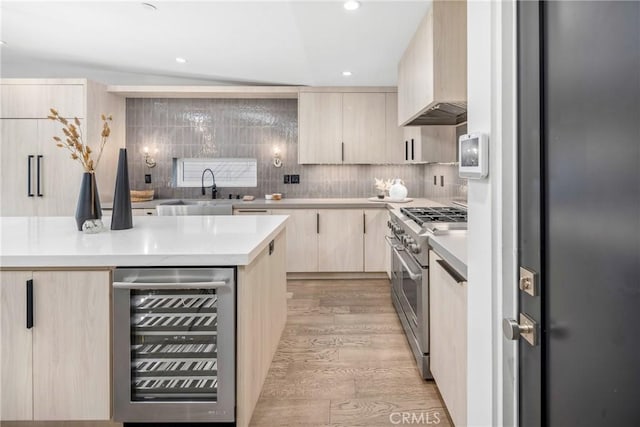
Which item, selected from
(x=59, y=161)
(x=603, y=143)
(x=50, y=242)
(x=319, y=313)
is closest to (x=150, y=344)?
(x=50, y=242)

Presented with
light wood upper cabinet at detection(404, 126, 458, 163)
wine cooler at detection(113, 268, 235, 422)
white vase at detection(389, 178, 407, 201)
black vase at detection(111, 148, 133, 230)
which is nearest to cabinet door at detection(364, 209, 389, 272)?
white vase at detection(389, 178, 407, 201)

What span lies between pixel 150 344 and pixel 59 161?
3.60 m

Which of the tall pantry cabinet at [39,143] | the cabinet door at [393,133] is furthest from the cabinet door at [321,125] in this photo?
the tall pantry cabinet at [39,143]

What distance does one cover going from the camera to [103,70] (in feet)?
15.4

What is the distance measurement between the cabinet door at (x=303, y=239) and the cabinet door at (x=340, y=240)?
0.06 metres

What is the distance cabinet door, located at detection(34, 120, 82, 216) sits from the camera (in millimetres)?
4258

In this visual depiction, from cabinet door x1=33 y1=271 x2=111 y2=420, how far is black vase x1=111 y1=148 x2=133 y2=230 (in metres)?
0.66

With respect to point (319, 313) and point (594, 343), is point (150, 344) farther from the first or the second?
point (319, 313)

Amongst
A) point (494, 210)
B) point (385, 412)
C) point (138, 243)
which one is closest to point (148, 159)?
point (138, 243)

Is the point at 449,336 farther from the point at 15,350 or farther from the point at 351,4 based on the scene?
the point at 351,4

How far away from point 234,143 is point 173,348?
3.80 meters

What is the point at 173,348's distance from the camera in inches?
63.4

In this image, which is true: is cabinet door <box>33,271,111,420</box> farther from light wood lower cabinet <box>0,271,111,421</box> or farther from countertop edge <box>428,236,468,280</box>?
countertop edge <box>428,236,468,280</box>

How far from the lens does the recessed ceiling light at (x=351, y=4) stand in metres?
2.59
